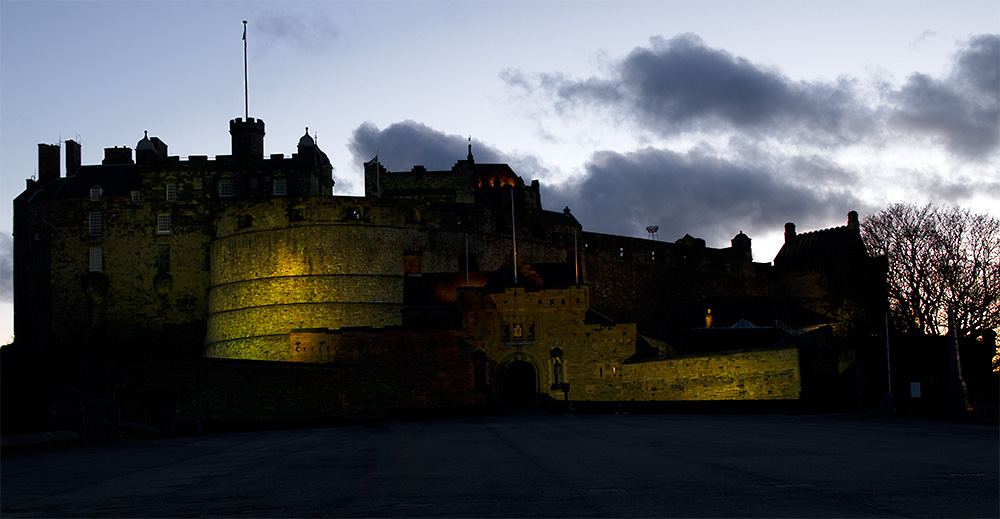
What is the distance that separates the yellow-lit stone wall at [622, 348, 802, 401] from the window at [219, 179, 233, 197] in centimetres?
2938

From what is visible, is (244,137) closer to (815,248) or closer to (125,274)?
(125,274)

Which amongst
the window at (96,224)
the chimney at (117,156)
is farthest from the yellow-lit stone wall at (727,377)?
the chimney at (117,156)

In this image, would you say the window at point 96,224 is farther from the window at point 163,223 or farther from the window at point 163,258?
the window at point 163,258

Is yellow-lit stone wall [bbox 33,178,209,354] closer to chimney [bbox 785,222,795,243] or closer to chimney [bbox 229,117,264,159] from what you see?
chimney [bbox 229,117,264,159]

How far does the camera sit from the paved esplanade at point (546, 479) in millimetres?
9352

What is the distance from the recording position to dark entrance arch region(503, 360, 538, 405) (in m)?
49.8

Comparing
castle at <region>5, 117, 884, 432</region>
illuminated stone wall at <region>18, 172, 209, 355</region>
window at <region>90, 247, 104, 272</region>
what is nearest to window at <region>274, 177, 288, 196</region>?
castle at <region>5, 117, 884, 432</region>

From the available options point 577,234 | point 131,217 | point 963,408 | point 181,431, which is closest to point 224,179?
point 131,217

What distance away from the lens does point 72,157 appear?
6750 centimetres

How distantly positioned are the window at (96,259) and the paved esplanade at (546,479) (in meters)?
44.2

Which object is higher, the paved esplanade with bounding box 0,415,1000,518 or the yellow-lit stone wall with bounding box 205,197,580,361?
the yellow-lit stone wall with bounding box 205,197,580,361

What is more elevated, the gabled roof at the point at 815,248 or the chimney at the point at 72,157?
the chimney at the point at 72,157

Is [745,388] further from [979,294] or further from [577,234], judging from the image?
[577,234]

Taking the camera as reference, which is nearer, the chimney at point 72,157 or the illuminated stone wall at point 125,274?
the illuminated stone wall at point 125,274
